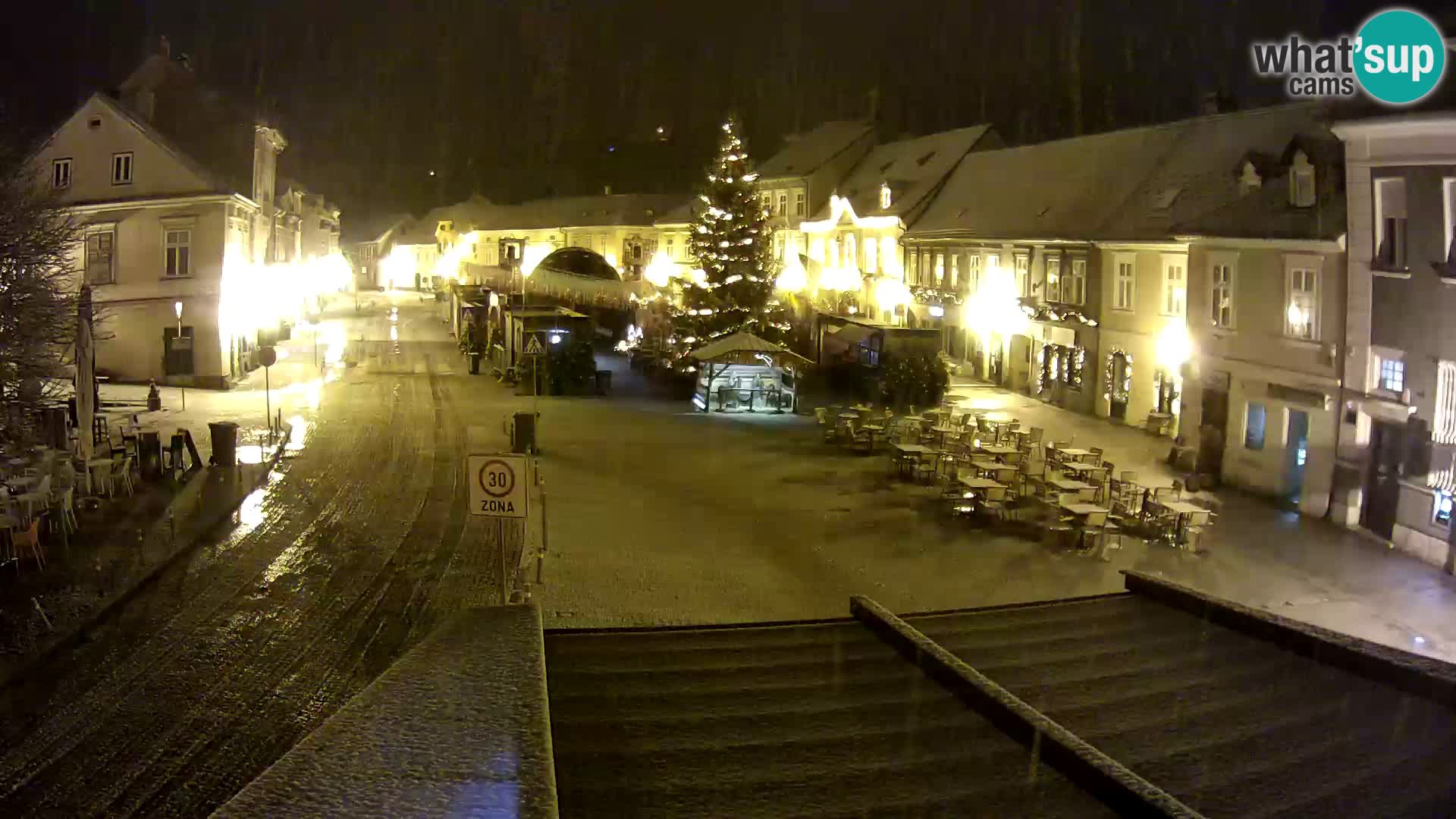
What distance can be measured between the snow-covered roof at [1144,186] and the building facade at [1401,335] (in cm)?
154

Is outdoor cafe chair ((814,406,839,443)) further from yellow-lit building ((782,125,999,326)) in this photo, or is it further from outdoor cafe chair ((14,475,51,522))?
outdoor cafe chair ((14,475,51,522))

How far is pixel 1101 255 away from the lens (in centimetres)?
3541

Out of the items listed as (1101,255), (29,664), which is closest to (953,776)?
(29,664)

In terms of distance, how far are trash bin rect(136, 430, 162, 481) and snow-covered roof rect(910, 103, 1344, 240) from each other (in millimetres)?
22172

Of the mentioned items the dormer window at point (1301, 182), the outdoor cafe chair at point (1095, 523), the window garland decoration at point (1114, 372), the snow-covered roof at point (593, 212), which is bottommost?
the outdoor cafe chair at point (1095, 523)

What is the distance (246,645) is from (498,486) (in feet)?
10.5

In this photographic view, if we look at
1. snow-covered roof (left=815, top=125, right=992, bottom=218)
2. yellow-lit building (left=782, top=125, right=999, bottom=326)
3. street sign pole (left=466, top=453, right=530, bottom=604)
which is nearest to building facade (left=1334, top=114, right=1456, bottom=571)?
street sign pole (left=466, top=453, right=530, bottom=604)

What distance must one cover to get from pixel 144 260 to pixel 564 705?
35.3 metres

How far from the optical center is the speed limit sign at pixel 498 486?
1243cm

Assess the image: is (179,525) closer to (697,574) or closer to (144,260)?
(697,574)

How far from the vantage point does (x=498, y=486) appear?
12508mm

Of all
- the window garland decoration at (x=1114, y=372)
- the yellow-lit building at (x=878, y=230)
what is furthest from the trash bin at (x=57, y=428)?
the yellow-lit building at (x=878, y=230)

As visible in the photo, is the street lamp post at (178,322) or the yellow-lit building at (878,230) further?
the yellow-lit building at (878,230)

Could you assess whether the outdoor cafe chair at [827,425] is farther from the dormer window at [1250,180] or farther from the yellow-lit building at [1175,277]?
the dormer window at [1250,180]
